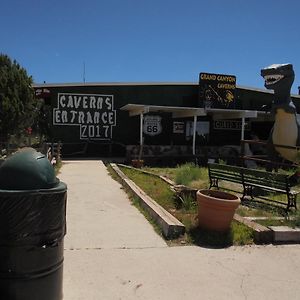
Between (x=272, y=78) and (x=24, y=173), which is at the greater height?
(x=272, y=78)

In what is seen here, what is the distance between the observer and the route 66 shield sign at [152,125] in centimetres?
2498

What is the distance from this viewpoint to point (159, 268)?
521 cm

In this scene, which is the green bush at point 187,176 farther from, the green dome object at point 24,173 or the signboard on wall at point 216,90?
the signboard on wall at point 216,90

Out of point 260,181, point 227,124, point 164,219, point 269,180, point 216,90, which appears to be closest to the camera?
point 164,219

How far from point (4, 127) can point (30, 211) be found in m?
18.1

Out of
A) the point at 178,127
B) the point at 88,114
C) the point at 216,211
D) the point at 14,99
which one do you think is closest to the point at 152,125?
the point at 178,127

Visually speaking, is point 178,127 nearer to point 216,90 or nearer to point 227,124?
point 216,90

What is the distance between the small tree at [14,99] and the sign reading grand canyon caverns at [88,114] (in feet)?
5.78

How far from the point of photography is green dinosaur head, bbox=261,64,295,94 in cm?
1537

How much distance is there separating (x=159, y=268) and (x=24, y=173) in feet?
7.59

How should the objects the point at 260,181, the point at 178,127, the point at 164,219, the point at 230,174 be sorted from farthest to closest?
the point at 178,127
the point at 230,174
the point at 260,181
the point at 164,219

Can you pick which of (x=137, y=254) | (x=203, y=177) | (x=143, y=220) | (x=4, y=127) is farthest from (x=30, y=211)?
(x=4, y=127)

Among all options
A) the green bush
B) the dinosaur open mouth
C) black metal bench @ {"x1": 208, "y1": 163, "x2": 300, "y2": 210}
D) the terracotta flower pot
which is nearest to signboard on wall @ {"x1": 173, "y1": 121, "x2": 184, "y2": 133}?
the dinosaur open mouth

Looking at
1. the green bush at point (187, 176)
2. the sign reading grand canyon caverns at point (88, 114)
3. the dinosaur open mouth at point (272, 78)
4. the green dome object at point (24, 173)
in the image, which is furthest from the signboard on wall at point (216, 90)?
the green dome object at point (24, 173)
